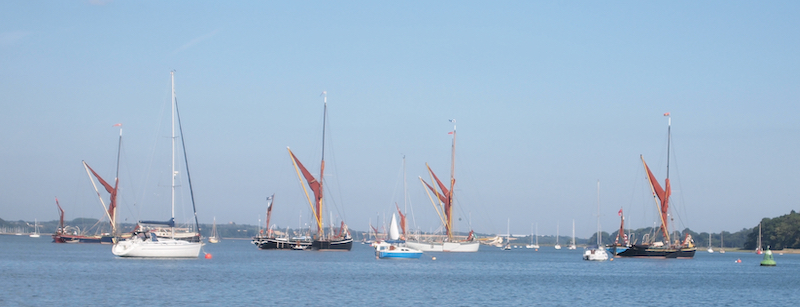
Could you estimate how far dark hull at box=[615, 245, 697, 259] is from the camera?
11050 centimetres

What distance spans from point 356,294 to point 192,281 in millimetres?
11865

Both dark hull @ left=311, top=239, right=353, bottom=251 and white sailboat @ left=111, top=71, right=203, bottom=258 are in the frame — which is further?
dark hull @ left=311, top=239, right=353, bottom=251

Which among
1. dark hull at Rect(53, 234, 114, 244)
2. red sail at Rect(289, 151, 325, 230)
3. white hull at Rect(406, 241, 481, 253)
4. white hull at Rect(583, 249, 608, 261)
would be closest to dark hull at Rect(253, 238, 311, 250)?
red sail at Rect(289, 151, 325, 230)

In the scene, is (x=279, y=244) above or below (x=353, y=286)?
above

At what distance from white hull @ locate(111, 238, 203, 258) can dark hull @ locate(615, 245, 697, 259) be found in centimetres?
5846

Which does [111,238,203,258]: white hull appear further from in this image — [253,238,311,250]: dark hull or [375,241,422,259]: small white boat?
[253,238,311,250]: dark hull

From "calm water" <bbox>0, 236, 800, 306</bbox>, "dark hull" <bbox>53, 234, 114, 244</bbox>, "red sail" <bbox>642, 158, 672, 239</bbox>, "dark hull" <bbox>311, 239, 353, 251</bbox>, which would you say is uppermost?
"red sail" <bbox>642, 158, 672, 239</bbox>

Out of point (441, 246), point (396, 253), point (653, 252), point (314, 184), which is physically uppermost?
point (314, 184)

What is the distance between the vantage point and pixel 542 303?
45.9 m

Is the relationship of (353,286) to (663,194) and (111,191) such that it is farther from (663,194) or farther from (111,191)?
(111,191)

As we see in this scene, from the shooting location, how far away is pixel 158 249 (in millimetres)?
75312

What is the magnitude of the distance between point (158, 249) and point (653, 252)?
6333 centimetres

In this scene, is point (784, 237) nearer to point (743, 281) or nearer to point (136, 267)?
point (743, 281)

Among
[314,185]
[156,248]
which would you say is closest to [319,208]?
[314,185]
